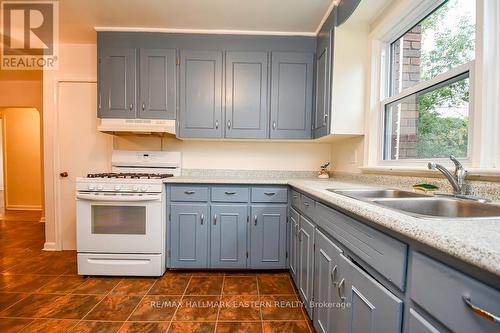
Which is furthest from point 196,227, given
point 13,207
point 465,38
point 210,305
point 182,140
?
point 13,207

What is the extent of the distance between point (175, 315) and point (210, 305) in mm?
254

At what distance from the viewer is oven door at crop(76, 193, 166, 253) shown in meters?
2.07

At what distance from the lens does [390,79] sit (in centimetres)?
194

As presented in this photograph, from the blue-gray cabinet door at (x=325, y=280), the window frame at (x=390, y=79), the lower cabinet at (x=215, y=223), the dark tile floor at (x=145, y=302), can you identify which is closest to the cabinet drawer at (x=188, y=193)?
the lower cabinet at (x=215, y=223)

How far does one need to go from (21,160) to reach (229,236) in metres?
5.29

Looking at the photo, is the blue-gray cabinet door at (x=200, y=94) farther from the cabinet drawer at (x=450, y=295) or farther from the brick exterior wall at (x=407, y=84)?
the cabinet drawer at (x=450, y=295)

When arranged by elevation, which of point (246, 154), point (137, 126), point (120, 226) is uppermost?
point (137, 126)

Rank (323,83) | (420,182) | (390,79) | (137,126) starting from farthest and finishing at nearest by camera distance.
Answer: (137,126) → (323,83) → (390,79) → (420,182)

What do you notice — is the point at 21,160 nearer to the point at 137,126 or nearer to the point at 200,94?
the point at 137,126

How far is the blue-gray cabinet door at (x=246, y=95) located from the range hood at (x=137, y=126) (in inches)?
23.5

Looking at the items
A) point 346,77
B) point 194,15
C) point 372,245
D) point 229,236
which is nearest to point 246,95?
point 194,15

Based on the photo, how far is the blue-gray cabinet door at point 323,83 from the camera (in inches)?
80.5

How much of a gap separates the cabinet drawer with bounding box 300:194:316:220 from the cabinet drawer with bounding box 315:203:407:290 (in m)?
0.30

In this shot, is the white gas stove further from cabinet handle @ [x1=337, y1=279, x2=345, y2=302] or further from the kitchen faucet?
the kitchen faucet
